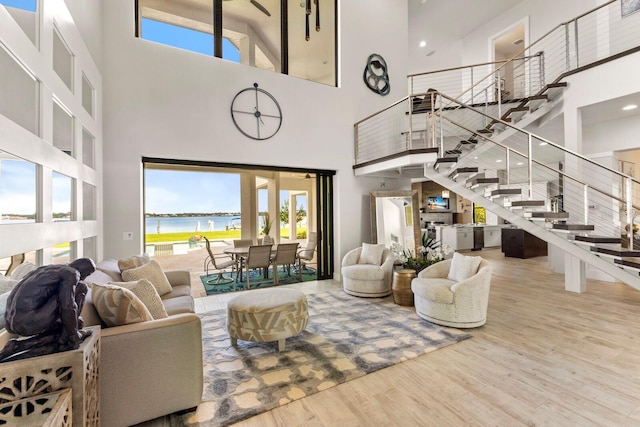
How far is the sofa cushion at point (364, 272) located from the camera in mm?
4496

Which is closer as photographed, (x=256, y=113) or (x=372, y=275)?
(x=372, y=275)

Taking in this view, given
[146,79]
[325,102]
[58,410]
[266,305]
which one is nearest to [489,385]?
[266,305]

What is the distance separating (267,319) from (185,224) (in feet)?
47.2

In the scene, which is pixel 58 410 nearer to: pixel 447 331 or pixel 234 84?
pixel 447 331

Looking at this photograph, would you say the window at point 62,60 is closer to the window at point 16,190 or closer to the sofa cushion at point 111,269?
the window at point 16,190

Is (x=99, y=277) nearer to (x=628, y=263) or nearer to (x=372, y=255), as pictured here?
(x=372, y=255)

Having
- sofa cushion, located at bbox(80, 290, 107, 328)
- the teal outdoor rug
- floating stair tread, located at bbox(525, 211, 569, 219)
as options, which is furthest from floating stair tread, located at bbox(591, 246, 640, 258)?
sofa cushion, located at bbox(80, 290, 107, 328)

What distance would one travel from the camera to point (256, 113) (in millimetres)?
5012

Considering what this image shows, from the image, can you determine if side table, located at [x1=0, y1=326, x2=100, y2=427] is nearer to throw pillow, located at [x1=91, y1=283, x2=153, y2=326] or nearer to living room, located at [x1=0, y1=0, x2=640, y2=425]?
throw pillow, located at [x1=91, y1=283, x2=153, y2=326]

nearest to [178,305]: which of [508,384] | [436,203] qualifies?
[508,384]

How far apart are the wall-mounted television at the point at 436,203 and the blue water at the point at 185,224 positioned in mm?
9184

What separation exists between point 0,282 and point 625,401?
419 cm

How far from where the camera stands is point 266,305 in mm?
2801

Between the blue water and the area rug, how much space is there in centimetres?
1105
